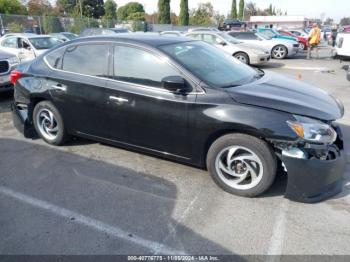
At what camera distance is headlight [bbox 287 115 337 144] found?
10.0ft

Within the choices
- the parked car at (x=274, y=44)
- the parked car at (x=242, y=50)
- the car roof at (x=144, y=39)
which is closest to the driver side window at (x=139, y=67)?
the car roof at (x=144, y=39)

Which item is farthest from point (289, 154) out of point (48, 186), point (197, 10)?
point (197, 10)

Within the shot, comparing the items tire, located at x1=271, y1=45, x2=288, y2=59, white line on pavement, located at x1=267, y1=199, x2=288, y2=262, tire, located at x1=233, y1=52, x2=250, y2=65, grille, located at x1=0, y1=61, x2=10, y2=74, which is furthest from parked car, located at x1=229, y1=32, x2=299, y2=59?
white line on pavement, located at x1=267, y1=199, x2=288, y2=262

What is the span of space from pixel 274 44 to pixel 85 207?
619 inches

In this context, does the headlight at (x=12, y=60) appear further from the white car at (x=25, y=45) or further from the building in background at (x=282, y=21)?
the building in background at (x=282, y=21)

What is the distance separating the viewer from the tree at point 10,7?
35406mm

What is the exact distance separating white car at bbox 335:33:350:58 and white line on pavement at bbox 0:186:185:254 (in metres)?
13.0

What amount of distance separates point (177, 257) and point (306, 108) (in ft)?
6.35

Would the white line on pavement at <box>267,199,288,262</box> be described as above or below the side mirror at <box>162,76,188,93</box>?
below

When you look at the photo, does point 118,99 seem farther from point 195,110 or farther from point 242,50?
point 242,50

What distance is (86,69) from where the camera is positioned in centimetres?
420

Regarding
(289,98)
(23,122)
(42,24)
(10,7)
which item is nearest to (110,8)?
(10,7)

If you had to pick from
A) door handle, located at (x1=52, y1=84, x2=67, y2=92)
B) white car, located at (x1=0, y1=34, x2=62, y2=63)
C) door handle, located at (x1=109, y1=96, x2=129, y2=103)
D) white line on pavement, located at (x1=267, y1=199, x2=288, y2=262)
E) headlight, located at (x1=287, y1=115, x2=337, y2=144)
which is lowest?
white line on pavement, located at (x1=267, y1=199, x2=288, y2=262)

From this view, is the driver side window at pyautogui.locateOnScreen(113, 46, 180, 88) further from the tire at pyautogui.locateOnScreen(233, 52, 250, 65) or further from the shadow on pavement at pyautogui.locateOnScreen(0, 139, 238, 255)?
the tire at pyautogui.locateOnScreen(233, 52, 250, 65)
